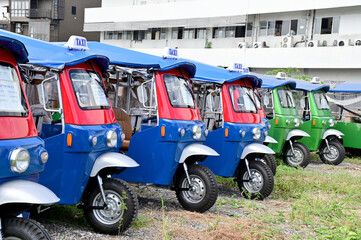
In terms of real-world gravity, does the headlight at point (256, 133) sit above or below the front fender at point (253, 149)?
above

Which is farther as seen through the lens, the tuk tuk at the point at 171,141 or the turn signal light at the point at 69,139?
the tuk tuk at the point at 171,141

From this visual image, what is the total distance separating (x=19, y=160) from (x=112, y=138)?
2080mm

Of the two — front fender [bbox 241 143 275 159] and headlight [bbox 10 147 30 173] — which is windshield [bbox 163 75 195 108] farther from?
headlight [bbox 10 147 30 173]

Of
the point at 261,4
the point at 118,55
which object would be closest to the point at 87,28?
the point at 261,4

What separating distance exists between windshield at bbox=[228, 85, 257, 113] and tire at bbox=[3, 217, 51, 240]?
17.8 feet

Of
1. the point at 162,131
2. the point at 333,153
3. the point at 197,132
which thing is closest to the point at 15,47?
the point at 162,131

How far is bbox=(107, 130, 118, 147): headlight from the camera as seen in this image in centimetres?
590

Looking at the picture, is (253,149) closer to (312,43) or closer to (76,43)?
(76,43)

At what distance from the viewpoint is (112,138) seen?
5.94 meters

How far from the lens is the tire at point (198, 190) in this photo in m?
7.06

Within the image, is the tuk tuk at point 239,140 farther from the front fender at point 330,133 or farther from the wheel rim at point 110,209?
the front fender at point 330,133

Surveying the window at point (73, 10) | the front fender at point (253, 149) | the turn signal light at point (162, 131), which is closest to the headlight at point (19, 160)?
the turn signal light at point (162, 131)

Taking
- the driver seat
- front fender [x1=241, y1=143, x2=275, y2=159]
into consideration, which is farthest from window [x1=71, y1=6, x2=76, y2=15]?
front fender [x1=241, y1=143, x2=275, y2=159]

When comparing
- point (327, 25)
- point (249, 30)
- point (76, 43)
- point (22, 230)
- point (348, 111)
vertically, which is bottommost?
point (22, 230)
